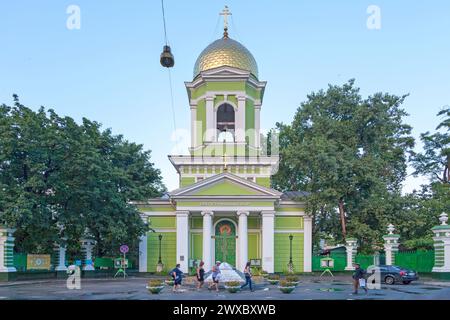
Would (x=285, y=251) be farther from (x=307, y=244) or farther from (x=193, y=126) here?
(x=193, y=126)

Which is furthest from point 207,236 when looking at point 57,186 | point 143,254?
point 57,186

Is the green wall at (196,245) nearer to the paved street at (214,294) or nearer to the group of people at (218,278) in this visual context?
the paved street at (214,294)

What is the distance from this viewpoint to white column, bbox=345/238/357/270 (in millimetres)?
41119

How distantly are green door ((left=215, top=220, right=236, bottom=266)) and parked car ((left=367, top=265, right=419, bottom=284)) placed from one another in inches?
493

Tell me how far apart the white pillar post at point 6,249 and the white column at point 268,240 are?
1668 cm

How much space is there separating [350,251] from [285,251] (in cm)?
471

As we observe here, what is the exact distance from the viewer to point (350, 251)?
1620 inches

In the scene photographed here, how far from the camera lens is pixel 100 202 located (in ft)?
119

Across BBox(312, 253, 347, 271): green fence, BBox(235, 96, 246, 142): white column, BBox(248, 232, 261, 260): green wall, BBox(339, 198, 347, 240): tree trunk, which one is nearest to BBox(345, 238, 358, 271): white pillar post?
BBox(312, 253, 347, 271): green fence

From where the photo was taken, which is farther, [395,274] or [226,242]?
[226,242]

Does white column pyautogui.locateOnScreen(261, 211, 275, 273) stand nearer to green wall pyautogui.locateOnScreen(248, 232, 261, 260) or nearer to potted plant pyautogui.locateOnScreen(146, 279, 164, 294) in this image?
green wall pyautogui.locateOnScreen(248, 232, 261, 260)

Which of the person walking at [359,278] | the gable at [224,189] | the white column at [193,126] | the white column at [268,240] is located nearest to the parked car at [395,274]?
the person walking at [359,278]
